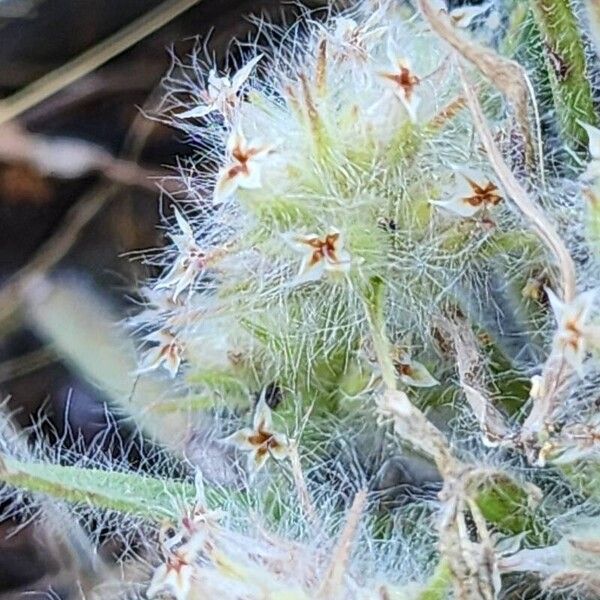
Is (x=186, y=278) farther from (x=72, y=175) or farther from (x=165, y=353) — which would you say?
(x=72, y=175)

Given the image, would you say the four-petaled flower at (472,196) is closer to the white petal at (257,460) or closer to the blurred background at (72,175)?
the white petal at (257,460)

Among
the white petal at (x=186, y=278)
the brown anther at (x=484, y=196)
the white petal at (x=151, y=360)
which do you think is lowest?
the white petal at (x=151, y=360)

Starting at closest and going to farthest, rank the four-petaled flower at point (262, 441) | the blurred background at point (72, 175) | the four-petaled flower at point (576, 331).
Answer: the four-petaled flower at point (576, 331) → the four-petaled flower at point (262, 441) → the blurred background at point (72, 175)

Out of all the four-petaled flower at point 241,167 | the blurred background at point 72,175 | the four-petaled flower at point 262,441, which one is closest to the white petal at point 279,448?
the four-petaled flower at point 262,441

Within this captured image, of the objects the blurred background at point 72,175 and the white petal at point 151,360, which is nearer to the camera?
the white petal at point 151,360

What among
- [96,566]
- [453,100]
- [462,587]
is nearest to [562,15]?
[453,100]

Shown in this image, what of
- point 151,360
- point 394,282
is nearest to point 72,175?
point 151,360

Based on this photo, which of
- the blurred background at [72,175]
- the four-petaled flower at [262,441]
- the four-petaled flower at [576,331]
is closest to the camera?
the four-petaled flower at [576,331]
